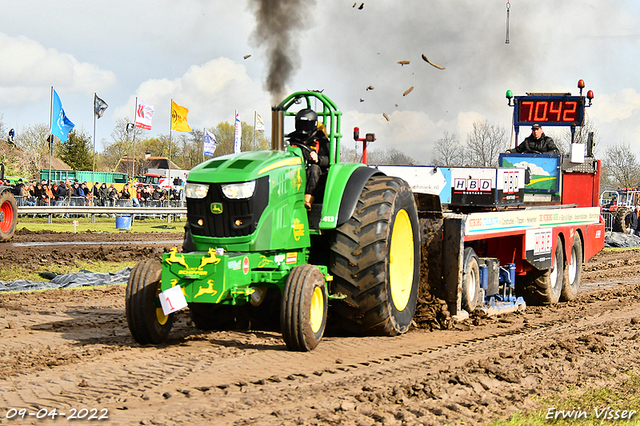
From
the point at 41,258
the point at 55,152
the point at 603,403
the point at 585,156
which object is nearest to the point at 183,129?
the point at 41,258

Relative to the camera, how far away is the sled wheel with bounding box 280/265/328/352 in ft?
19.6

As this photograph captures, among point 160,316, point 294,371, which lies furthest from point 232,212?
point 294,371

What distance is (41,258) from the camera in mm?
13328

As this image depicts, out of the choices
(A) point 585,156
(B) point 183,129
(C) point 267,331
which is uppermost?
(B) point 183,129

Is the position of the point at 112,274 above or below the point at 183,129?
below

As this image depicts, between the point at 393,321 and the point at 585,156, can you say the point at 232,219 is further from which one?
the point at 585,156

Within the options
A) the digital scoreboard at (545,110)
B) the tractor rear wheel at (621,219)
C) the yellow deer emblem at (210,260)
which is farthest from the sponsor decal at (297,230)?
the tractor rear wheel at (621,219)

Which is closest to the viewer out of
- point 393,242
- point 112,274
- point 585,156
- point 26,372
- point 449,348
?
point 26,372

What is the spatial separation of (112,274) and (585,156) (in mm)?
9208

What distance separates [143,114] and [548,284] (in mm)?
26393

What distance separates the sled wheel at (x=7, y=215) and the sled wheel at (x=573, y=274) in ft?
42.5

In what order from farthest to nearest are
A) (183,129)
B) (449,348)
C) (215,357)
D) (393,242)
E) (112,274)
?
(183,129) < (112,274) < (393,242) < (449,348) < (215,357)

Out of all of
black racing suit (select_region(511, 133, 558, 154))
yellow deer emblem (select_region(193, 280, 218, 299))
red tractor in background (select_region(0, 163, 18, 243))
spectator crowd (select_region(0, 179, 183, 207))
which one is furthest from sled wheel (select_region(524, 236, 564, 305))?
spectator crowd (select_region(0, 179, 183, 207))

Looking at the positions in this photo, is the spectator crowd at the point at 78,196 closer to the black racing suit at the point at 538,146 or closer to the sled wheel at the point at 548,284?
the black racing suit at the point at 538,146
